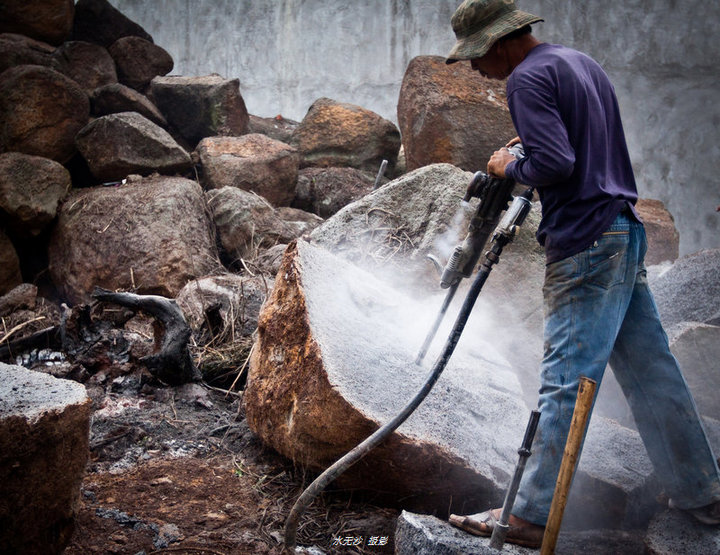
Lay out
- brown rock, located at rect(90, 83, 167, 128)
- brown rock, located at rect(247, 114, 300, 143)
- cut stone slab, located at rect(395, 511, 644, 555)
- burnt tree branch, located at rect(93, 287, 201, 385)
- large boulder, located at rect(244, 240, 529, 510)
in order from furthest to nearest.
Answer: brown rock, located at rect(247, 114, 300, 143)
brown rock, located at rect(90, 83, 167, 128)
burnt tree branch, located at rect(93, 287, 201, 385)
large boulder, located at rect(244, 240, 529, 510)
cut stone slab, located at rect(395, 511, 644, 555)

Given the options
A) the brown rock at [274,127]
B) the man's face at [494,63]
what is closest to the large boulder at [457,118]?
the brown rock at [274,127]

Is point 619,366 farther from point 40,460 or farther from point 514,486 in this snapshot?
point 40,460

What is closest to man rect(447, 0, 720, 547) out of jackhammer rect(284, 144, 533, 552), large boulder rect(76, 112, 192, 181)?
jackhammer rect(284, 144, 533, 552)

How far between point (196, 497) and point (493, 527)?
1.10 m

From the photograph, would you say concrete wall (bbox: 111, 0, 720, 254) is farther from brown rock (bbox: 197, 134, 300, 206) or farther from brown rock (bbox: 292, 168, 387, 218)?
brown rock (bbox: 197, 134, 300, 206)

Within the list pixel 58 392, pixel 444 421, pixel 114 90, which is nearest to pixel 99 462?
pixel 58 392

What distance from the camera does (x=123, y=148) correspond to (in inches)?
235

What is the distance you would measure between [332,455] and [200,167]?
511 cm

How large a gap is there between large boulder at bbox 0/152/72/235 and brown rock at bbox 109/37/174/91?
7.16 ft

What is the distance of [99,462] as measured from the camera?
2.47 m

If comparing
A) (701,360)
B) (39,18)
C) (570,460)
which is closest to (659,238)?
(701,360)

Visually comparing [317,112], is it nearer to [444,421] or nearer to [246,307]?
[246,307]

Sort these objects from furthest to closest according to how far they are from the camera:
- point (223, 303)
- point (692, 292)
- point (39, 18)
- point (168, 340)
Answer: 1. point (39, 18)
2. point (223, 303)
3. point (692, 292)
4. point (168, 340)

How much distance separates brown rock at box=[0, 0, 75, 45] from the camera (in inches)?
272
